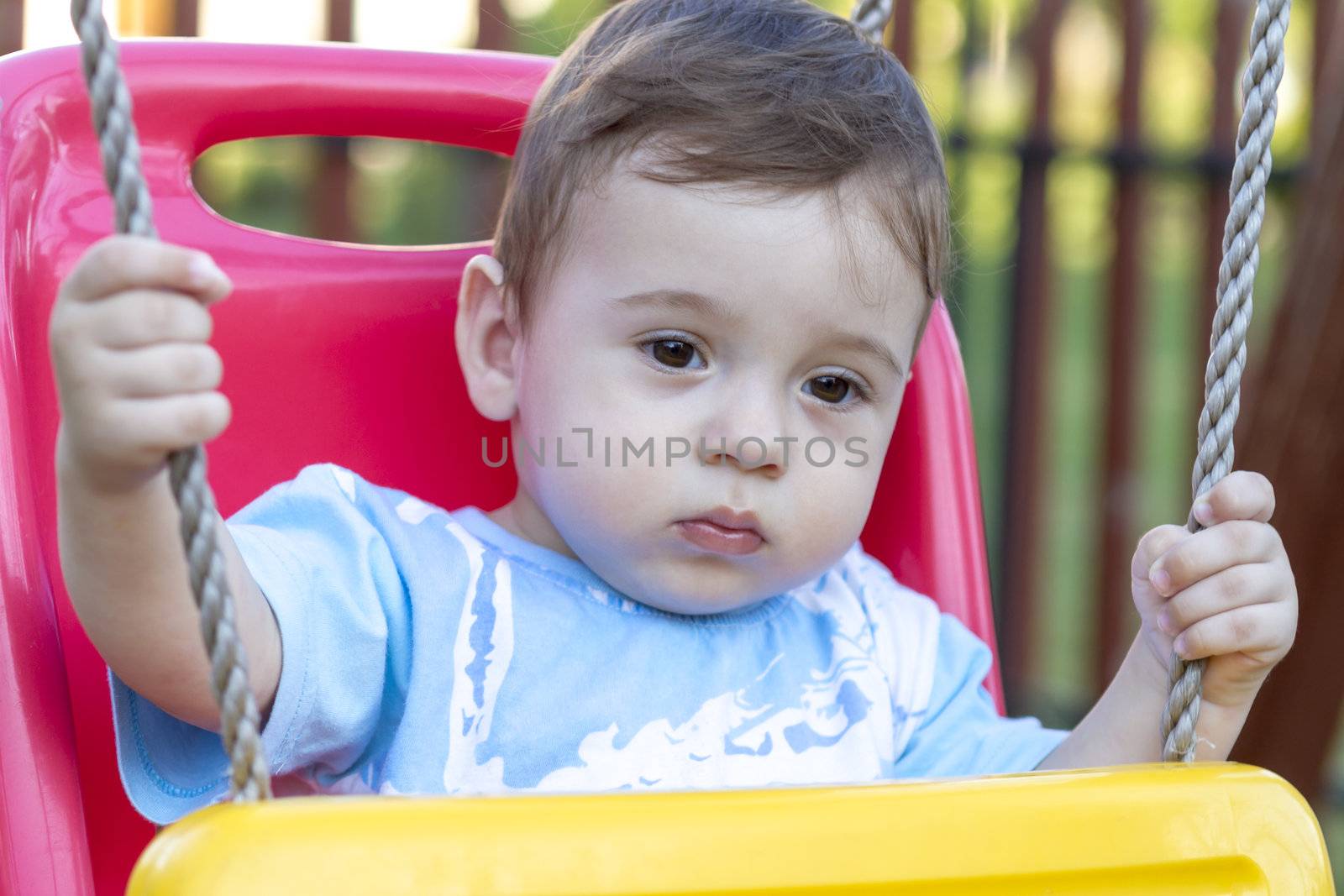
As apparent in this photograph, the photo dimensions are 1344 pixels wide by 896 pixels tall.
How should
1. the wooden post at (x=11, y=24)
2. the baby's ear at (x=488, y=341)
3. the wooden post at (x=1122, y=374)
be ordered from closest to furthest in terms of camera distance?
the baby's ear at (x=488, y=341) → the wooden post at (x=11, y=24) → the wooden post at (x=1122, y=374)

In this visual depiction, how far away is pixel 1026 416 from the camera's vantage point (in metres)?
2.77

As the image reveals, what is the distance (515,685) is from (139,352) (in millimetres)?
348

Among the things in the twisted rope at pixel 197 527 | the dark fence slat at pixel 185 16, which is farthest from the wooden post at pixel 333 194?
the twisted rope at pixel 197 527

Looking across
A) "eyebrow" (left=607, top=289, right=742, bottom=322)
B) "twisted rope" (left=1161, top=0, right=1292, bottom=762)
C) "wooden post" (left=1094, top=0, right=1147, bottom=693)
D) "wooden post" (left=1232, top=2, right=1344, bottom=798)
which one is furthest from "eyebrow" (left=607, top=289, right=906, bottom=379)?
"wooden post" (left=1094, top=0, right=1147, bottom=693)

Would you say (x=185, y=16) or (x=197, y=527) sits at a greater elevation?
(x=197, y=527)

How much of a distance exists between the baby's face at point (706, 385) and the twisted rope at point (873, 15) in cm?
25

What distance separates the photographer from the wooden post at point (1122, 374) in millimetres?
2742

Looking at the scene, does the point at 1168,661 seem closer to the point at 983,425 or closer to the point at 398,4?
the point at 398,4

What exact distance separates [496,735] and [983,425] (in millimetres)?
2698

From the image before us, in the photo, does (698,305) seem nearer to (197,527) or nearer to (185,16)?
(197,527)

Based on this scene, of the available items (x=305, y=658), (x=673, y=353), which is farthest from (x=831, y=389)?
(x=305, y=658)

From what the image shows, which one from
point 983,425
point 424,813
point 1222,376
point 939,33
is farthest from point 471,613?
point 983,425

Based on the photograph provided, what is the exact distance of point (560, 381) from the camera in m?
0.86

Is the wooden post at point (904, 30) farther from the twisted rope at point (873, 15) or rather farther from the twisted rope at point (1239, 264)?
the twisted rope at point (1239, 264)
